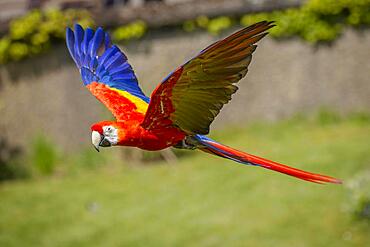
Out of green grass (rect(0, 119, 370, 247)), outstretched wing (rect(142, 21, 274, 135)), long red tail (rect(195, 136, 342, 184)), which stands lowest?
green grass (rect(0, 119, 370, 247))

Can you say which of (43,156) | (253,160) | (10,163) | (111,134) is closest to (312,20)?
(43,156)

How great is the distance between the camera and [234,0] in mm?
10953

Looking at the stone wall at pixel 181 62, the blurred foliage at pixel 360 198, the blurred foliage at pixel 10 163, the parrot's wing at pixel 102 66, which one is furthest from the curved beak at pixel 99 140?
the blurred foliage at pixel 10 163

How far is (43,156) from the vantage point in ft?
37.5

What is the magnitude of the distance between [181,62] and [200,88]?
8249 millimetres

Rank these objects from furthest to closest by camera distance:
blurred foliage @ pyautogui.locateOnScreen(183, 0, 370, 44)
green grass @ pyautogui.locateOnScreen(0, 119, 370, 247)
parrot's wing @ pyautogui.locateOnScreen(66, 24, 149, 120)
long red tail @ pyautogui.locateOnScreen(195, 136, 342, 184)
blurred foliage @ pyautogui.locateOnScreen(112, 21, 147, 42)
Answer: blurred foliage @ pyautogui.locateOnScreen(112, 21, 147, 42) → blurred foliage @ pyautogui.locateOnScreen(183, 0, 370, 44) → green grass @ pyautogui.locateOnScreen(0, 119, 370, 247) → parrot's wing @ pyautogui.locateOnScreen(66, 24, 149, 120) → long red tail @ pyautogui.locateOnScreen(195, 136, 342, 184)

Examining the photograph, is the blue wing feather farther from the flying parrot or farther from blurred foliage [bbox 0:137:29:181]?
blurred foliage [bbox 0:137:29:181]

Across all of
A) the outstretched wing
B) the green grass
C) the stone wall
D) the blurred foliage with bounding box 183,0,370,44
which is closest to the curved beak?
the outstretched wing

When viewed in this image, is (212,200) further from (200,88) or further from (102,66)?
(200,88)

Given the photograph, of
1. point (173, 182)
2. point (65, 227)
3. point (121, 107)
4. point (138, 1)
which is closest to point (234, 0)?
point (138, 1)

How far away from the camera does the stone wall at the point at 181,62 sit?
10984mm

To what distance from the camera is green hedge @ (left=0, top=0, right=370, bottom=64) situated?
35.2 ft

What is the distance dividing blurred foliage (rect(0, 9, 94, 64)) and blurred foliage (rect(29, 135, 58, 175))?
1.15 m

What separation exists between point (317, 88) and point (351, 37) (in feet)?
2.46
